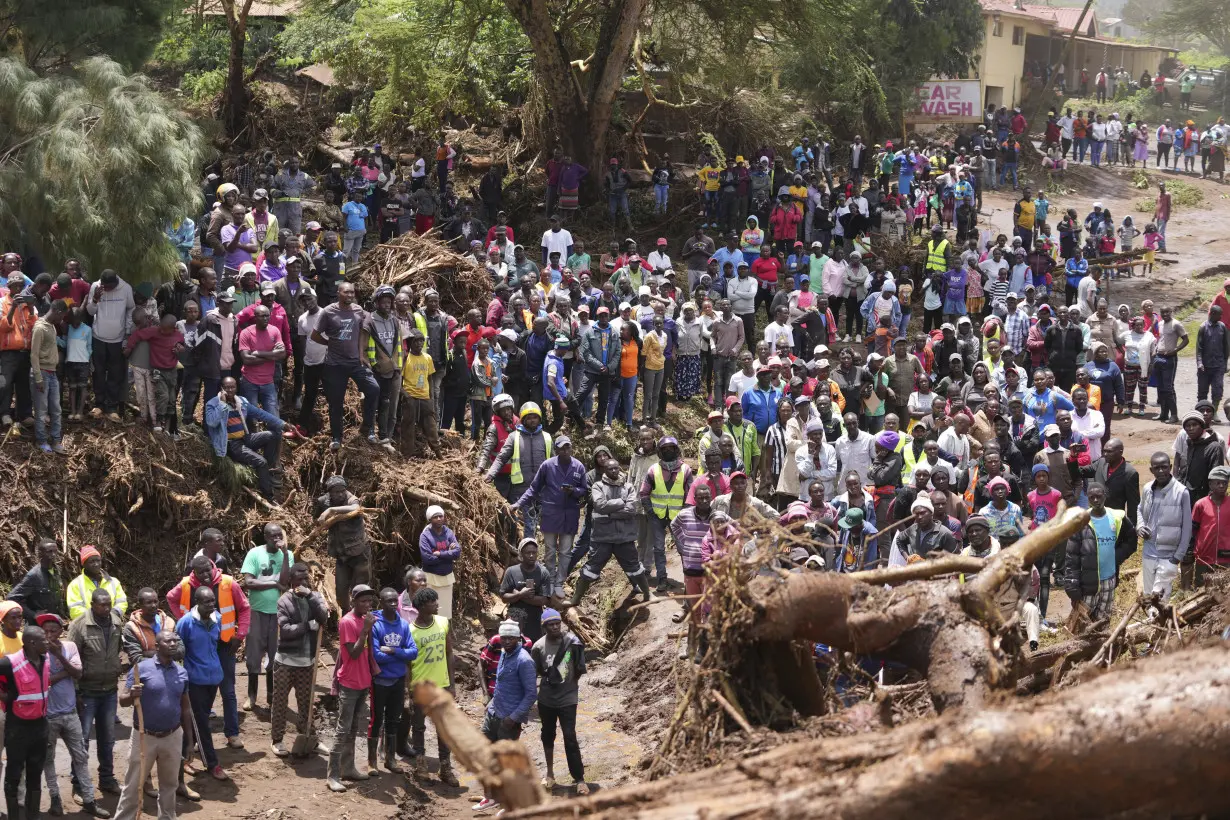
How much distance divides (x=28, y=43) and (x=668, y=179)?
12.8m

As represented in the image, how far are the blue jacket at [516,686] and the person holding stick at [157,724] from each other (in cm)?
232

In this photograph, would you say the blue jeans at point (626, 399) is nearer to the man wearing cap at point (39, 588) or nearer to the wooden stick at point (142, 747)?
the man wearing cap at point (39, 588)

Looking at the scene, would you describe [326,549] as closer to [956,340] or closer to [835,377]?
[835,377]

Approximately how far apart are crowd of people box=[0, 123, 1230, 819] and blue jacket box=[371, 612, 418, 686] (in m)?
0.03

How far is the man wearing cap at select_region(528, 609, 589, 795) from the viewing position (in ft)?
39.0

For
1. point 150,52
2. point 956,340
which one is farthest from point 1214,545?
point 150,52

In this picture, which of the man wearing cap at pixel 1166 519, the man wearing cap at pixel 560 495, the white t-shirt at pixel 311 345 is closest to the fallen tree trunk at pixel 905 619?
the man wearing cap at pixel 1166 519

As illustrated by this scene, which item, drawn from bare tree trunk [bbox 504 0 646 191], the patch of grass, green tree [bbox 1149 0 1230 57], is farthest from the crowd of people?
green tree [bbox 1149 0 1230 57]

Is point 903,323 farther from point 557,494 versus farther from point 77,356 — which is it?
point 77,356

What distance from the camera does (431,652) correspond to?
12.2m

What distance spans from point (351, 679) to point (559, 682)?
1621 millimetres

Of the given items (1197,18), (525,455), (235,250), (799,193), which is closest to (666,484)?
(525,455)

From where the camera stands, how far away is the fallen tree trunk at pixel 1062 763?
464cm

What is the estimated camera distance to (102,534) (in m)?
14.4
